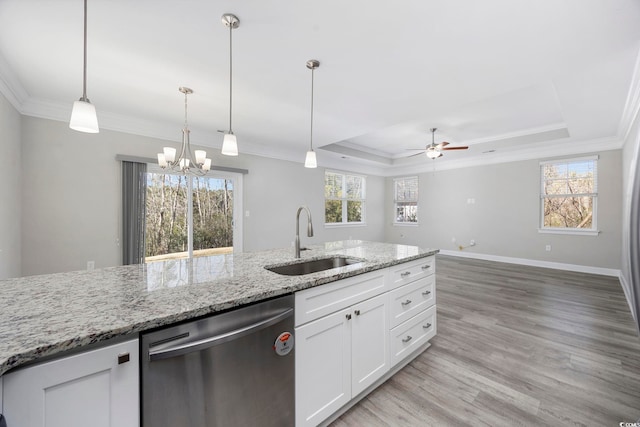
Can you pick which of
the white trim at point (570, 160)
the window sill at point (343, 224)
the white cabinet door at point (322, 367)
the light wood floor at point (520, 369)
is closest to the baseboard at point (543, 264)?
the light wood floor at point (520, 369)

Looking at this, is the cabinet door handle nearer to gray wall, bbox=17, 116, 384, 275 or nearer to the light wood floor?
the light wood floor

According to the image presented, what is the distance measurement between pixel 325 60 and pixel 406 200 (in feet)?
20.3

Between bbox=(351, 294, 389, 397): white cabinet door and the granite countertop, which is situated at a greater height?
the granite countertop

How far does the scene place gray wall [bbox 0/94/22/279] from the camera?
2.57m

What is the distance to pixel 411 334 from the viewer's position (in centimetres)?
206

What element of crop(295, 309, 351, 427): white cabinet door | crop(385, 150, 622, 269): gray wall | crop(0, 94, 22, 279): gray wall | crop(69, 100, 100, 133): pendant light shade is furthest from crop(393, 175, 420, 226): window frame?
crop(0, 94, 22, 279): gray wall

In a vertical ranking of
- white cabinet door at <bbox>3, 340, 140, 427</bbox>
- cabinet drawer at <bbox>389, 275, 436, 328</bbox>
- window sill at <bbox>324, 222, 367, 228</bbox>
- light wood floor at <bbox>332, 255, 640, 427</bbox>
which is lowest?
light wood floor at <bbox>332, 255, 640, 427</bbox>

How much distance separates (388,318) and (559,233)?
552 centimetres

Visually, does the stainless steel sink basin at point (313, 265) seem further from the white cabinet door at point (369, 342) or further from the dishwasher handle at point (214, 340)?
the dishwasher handle at point (214, 340)

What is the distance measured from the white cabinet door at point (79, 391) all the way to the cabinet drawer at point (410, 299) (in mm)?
1531

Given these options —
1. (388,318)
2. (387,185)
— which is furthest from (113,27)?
(387,185)

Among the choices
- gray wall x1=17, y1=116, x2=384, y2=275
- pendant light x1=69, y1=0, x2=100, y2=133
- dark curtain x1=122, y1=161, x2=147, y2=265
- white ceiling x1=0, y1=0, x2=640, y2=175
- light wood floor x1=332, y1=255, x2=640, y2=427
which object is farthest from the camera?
dark curtain x1=122, y1=161, x2=147, y2=265

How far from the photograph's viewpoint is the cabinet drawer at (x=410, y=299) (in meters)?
1.88

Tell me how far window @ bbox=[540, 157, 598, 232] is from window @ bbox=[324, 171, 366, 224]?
4185 mm
